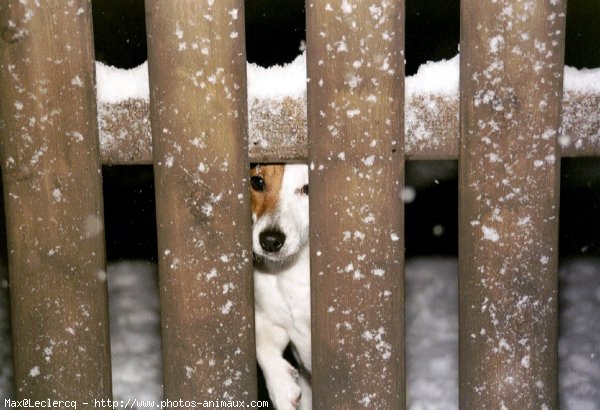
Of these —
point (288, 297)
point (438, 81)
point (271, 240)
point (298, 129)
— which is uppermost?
point (438, 81)

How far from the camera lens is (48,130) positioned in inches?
60.3

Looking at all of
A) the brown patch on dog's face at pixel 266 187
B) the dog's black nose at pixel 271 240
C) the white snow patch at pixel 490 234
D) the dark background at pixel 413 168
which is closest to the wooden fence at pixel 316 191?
the white snow patch at pixel 490 234

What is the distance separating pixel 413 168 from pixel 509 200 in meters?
2.74

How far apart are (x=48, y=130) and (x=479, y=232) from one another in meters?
1.10

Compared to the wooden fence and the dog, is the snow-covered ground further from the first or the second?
the wooden fence

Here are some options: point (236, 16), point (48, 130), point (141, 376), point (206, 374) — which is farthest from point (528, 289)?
point (141, 376)

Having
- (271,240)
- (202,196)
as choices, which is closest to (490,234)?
(202,196)

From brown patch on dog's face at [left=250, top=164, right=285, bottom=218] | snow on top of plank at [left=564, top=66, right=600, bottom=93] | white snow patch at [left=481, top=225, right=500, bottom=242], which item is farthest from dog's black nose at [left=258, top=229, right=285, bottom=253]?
snow on top of plank at [left=564, top=66, right=600, bottom=93]

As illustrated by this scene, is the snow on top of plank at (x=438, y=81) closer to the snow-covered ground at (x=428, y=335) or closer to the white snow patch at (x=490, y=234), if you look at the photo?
the white snow patch at (x=490, y=234)

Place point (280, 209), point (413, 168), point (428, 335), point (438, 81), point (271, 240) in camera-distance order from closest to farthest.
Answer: point (438, 81) < point (271, 240) < point (280, 209) < point (428, 335) < point (413, 168)

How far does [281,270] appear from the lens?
235cm

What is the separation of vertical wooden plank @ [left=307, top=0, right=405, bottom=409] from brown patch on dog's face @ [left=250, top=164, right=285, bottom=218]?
72 cm

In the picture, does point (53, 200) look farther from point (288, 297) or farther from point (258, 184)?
point (288, 297)

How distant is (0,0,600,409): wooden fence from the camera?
57.6 inches
